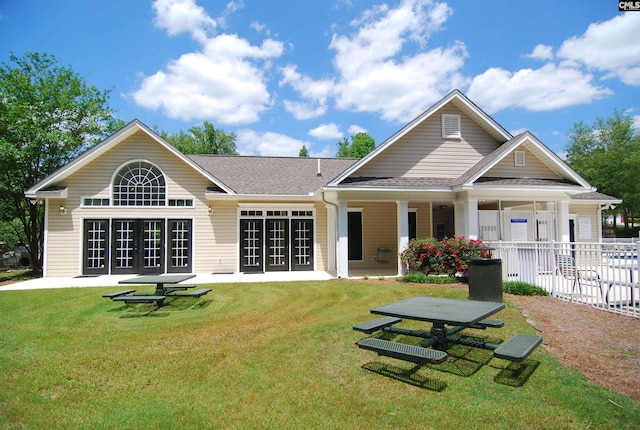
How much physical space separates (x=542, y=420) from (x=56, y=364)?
564 cm

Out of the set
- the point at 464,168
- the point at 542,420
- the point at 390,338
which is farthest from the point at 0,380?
the point at 464,168

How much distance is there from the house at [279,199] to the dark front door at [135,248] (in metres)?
0.04

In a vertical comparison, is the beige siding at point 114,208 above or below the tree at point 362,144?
below

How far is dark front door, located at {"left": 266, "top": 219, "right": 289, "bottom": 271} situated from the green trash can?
8319mm

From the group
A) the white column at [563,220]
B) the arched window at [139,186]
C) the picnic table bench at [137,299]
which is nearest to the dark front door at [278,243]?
the arched window at [139,186]

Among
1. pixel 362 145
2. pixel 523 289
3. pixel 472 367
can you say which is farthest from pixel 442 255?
pixel 362 145

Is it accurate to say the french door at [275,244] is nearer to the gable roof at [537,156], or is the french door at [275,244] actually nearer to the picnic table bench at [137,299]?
the gable roof at [537,156]

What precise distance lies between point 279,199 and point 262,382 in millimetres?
11082

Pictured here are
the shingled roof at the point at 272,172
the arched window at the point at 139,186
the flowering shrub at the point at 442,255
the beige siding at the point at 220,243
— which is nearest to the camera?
the flowering shrub at the point at 442,255

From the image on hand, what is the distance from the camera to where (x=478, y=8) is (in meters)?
12.2

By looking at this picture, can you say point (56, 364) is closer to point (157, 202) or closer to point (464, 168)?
point (157, 202)

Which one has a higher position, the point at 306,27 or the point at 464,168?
the point at 306,27

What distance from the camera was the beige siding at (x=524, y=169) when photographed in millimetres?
13312

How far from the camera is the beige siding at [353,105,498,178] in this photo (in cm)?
1345
